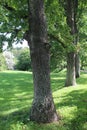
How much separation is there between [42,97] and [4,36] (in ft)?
21.7

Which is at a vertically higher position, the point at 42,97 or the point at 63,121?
the point at 42,97

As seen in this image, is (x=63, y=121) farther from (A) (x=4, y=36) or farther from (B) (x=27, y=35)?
(A) (x=4, y=36)

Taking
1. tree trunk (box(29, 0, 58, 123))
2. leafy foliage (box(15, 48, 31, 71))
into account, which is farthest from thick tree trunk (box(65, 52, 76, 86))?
leafy foliage (box(15, 48, 31, 71))

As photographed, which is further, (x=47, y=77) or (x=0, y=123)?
(x=0, y=123)

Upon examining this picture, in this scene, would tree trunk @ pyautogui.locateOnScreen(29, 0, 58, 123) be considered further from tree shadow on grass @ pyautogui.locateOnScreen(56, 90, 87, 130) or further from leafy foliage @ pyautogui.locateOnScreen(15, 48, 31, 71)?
leafy foliage @ pyautogui.locateOnScreen(15, 48, 31, 71)

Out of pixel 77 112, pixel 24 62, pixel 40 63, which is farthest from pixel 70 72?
pixel 24 62

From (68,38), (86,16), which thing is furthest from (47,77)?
(86,16)

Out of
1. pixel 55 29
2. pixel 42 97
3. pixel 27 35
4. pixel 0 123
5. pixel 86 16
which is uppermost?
pixel 86 16

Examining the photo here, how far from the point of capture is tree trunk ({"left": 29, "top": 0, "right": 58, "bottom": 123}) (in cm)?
669

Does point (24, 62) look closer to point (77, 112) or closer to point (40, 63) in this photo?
point (77, 112)

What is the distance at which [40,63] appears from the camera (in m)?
6.75

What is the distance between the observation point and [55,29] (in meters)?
11.4

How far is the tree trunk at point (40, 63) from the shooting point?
669 centimetres

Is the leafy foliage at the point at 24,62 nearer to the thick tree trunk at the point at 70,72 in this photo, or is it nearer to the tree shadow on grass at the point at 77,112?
the thick tree trunk at the point at 70,72
